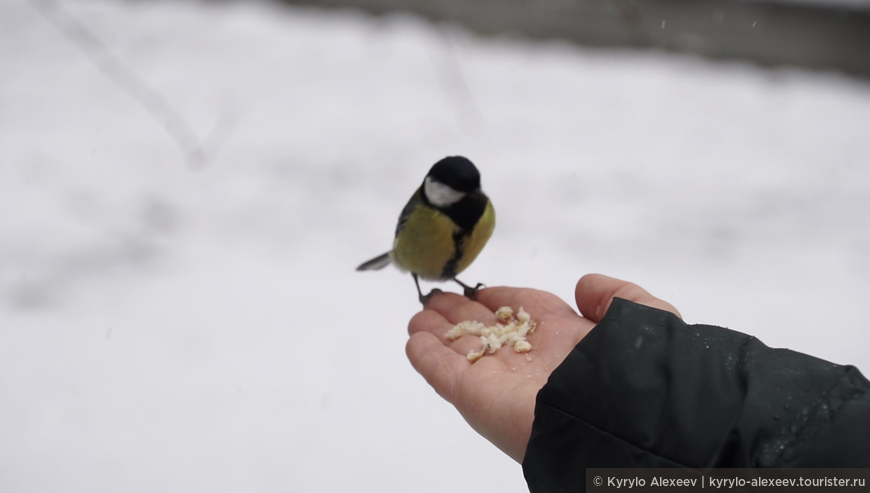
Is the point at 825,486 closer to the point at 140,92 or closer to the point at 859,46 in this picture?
the point at 140,92

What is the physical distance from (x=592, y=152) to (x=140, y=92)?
3.78m

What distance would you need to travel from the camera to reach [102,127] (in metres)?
4.79

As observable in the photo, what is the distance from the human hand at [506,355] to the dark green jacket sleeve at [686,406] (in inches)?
7.3

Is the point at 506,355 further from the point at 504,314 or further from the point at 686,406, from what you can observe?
the point at 686,406

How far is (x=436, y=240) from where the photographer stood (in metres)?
2.52

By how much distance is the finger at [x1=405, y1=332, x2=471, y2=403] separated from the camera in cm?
188

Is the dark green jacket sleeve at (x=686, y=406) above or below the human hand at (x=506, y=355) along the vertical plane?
above

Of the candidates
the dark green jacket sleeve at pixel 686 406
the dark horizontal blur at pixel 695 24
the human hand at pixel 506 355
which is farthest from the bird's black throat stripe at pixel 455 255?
the dark horizontal blur at pixel 695 24

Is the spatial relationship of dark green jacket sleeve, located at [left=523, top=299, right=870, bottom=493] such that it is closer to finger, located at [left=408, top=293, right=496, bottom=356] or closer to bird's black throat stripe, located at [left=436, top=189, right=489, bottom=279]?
finger, located at [left=408, top=293, right=496, bottom=356]

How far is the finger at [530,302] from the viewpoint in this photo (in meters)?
2.16

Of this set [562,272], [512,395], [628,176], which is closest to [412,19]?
[628,176]

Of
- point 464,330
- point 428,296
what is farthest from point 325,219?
point 464,330

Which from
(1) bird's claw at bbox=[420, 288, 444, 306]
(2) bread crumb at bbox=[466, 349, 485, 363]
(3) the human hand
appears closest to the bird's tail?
(1) bird's claw at bbox=[420, 288, 444, 306]

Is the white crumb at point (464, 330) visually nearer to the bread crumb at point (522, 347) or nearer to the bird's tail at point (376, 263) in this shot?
the bread crumb at point (522, 347)
